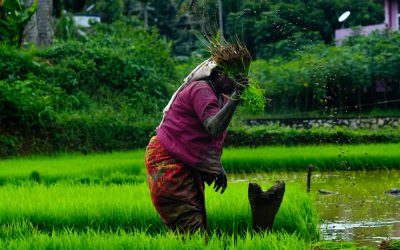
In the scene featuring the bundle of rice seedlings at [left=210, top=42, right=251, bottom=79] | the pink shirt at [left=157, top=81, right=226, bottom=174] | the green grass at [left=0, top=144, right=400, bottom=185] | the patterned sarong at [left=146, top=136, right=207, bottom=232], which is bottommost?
the green grass at [left=0, top=144, right=400, bottom=185]

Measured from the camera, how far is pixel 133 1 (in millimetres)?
43969

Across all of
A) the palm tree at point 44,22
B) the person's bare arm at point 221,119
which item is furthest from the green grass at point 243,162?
the palm tree at point 44,22

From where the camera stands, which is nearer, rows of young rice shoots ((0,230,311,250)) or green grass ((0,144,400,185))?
rows of young rice shoots ((0,230,311,250))

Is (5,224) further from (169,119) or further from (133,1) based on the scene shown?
(133,1)

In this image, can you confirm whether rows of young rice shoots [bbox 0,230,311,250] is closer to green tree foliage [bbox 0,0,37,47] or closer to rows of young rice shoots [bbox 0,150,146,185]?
rows of young rice shoots [bbox 0,150,146,185]

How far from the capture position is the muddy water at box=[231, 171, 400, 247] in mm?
6336

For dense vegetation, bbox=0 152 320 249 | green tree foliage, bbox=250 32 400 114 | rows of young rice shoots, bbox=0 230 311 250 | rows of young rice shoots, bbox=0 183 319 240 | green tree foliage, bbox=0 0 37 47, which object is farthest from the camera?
green tree foliage, bbox=250 32 400 114

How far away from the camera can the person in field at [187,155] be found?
4816 mm

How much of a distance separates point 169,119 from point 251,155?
6.98m

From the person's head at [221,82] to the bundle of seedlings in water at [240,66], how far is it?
0.16 feet

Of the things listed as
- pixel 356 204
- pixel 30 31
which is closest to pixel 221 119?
pixel 356 204

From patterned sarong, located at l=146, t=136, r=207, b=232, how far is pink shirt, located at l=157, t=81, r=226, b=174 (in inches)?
2.9

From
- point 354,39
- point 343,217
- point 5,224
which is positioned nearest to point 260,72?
point 354,39

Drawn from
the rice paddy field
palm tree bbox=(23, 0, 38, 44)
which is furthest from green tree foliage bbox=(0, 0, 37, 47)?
the rice paddy field
